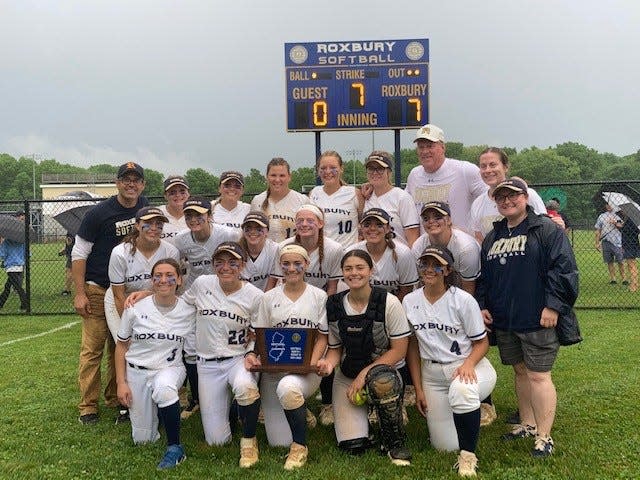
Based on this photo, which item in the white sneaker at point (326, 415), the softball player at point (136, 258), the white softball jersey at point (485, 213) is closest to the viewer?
the white softball jersey at point (485, 213)

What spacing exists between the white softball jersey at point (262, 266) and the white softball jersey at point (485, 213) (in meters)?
1.63

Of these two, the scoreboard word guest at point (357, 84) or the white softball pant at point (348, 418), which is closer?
the white softball pant at point (348, 418)

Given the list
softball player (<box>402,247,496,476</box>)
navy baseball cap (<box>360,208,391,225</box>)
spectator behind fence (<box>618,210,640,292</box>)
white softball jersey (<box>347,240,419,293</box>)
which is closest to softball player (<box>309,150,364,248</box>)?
white softball jersey (<box>347,240,419,293</box>)

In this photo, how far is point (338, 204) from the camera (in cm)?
483

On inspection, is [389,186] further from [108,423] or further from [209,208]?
[108,423]

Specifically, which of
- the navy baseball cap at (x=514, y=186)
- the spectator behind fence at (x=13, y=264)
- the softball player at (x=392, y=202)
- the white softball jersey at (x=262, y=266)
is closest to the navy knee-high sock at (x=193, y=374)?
the white softball jersey at (x=262, y=266)

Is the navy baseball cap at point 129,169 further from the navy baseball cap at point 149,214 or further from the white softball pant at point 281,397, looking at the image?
the white softball pant at point 281,397

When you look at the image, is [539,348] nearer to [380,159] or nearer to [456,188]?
[456,188]

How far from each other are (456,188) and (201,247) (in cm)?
225

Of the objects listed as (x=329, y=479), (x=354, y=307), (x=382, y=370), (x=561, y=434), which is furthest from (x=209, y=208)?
Result: (x=561, y=434)

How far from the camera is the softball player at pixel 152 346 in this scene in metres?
4.10

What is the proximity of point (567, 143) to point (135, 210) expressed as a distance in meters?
108

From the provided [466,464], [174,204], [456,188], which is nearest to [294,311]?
[466,464]

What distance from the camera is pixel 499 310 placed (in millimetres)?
3850
